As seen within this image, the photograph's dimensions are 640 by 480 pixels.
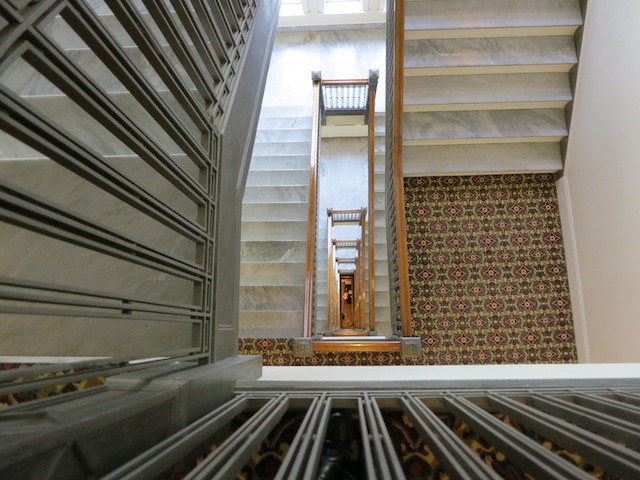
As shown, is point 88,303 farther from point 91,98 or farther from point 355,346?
point 355,346

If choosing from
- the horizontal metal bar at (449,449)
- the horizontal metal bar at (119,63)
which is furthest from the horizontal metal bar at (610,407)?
the horizontal metal bar at (119,63)

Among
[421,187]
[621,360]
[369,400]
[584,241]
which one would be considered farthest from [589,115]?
[369,400]

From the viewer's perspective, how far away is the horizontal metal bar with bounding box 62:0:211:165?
761 millimetres

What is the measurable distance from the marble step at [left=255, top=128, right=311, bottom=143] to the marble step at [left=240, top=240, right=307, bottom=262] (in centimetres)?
249

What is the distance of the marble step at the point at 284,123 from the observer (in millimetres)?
6953

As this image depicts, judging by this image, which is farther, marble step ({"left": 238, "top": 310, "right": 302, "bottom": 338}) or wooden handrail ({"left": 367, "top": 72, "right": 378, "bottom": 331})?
wooden handrail ({"left": 367, "top": 72, "right": 378, "bottom": 331})

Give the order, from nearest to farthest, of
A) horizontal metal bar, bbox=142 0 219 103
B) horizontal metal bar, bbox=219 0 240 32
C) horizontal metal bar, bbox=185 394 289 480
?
horizontal metal bar, bbox=185 394 289 480 < horizontal metal bar, bbox=142 0 219 103 < horizontal metal bar, bbox=219 0 240 32

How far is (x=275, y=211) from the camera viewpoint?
494 cm

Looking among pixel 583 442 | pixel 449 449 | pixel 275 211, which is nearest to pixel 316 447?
pixel 449 449

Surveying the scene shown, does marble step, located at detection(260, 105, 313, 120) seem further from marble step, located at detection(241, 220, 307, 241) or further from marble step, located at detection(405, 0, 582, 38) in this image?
marble step, located at detection(405, 0, 582, 38)

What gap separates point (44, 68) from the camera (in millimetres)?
671

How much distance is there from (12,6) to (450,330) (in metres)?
4.02

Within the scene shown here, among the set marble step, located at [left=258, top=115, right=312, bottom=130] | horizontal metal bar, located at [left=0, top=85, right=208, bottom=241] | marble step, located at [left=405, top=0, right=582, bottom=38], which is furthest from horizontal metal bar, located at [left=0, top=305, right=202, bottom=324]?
marble step, located at [left=258, top=115, right=312, bottom=130]

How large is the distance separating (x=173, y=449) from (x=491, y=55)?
14.0 ft
